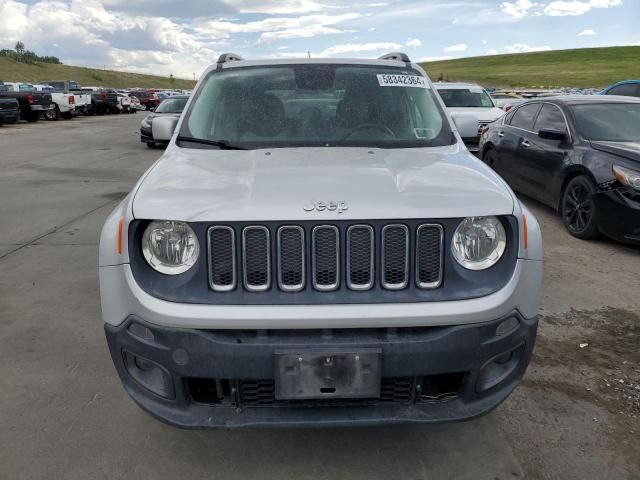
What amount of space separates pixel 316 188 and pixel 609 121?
230 inches

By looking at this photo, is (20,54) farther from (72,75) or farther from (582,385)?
(582,385)

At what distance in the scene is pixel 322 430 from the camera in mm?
2928

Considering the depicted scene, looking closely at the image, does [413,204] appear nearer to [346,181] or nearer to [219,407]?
[346,181]

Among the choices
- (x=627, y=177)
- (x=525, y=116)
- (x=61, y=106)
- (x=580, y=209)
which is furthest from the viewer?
(x=61, y=106)

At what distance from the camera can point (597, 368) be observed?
3.57m

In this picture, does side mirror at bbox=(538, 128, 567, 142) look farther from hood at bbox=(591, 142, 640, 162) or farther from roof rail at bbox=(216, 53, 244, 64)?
roof rail at bbox=(216, 53, 244, 64)

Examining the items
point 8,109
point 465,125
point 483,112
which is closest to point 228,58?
point 465,125

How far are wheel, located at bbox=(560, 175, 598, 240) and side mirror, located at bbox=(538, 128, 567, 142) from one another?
561 mm

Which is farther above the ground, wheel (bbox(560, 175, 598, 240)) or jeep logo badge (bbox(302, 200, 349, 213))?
jeep logo badge (bbox(302, 200, 349, 213))

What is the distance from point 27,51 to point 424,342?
376ft

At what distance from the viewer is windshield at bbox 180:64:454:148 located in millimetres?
3375

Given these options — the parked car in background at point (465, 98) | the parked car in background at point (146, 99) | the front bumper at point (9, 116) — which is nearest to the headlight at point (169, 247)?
the parked car in background at point (465, 98)

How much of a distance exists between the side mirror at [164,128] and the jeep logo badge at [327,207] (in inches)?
71.5

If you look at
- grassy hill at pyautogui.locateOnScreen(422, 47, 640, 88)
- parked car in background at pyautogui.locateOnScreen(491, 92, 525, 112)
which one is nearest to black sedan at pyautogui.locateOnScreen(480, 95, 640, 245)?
parked car in background at pyautogui.locateOnScreen(491, 92, 525, 112)
